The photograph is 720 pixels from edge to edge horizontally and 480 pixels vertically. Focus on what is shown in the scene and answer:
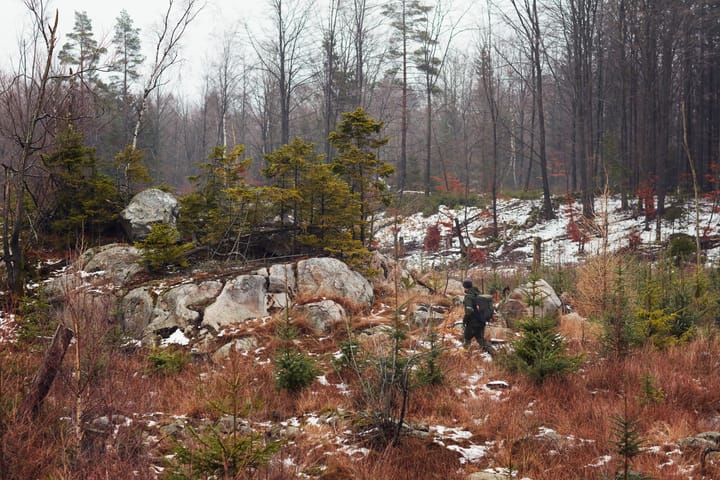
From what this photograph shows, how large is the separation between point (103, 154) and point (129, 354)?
25676 mm

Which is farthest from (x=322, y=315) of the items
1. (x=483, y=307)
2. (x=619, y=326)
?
(x=619, y=326)

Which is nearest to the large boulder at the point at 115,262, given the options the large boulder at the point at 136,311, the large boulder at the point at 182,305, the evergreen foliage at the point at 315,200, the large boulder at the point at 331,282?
the large boulder at the point at 136,311

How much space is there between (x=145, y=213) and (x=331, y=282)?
5.54 m

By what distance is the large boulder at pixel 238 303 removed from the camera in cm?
920

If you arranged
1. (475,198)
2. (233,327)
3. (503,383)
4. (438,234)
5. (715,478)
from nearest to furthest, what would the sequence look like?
(715,478)
(503,383)
(233,327)
(438,234)
(475,198)

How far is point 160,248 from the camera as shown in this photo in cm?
1044

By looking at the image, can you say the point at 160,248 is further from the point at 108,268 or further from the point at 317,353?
the point at 317,353

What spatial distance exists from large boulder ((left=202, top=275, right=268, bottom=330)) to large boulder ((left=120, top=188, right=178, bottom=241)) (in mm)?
3753

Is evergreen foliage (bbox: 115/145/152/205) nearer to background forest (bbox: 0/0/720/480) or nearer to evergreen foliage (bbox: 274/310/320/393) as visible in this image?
background forest (bbox: 0/0/720/480)

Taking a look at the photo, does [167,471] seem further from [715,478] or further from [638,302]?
[638,302]

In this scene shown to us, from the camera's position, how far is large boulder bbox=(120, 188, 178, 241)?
1208 centimetres

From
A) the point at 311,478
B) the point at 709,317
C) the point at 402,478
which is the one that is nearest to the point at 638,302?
the point at 709,317

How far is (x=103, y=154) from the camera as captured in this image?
2977 cm

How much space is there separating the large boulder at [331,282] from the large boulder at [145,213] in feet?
14.3
